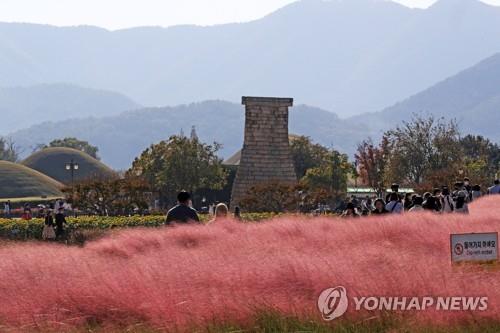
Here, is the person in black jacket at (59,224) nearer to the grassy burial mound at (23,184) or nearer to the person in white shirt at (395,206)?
the person in white shirt at (395,206)

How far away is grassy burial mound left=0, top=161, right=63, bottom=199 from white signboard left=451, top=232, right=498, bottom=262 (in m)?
93.1

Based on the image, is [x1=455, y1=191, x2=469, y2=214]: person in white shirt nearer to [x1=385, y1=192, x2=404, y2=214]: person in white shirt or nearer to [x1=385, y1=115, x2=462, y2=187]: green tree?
[x1=385, y1=192, x2=404, y2=214]: person in white shirt

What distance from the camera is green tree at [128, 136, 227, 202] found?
7306 cm

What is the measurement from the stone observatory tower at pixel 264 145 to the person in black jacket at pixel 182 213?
38.7 m

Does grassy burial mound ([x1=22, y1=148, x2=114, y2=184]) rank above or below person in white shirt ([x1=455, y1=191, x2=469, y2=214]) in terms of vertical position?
above

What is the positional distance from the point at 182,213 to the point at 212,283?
5101 mm

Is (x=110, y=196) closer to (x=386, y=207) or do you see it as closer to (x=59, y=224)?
(x=59, y=224)

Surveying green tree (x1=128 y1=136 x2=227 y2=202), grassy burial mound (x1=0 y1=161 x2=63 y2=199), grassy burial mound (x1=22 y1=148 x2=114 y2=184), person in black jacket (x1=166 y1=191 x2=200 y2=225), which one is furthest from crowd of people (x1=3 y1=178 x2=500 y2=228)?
grassy burial mound (x1=22 y1=148 x2=114 y2=184)

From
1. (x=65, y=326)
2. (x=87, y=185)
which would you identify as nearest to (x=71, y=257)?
(x=65, y=326)

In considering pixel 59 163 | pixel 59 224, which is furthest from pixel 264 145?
pixel 59 163

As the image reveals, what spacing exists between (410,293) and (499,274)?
5.59 ft

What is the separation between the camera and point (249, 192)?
51969mm

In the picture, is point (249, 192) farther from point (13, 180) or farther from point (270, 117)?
point (13, 180)

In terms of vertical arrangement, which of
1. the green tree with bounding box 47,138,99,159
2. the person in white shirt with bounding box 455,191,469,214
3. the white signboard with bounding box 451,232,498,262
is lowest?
the white signboard with bounding box 451,232,498,262
